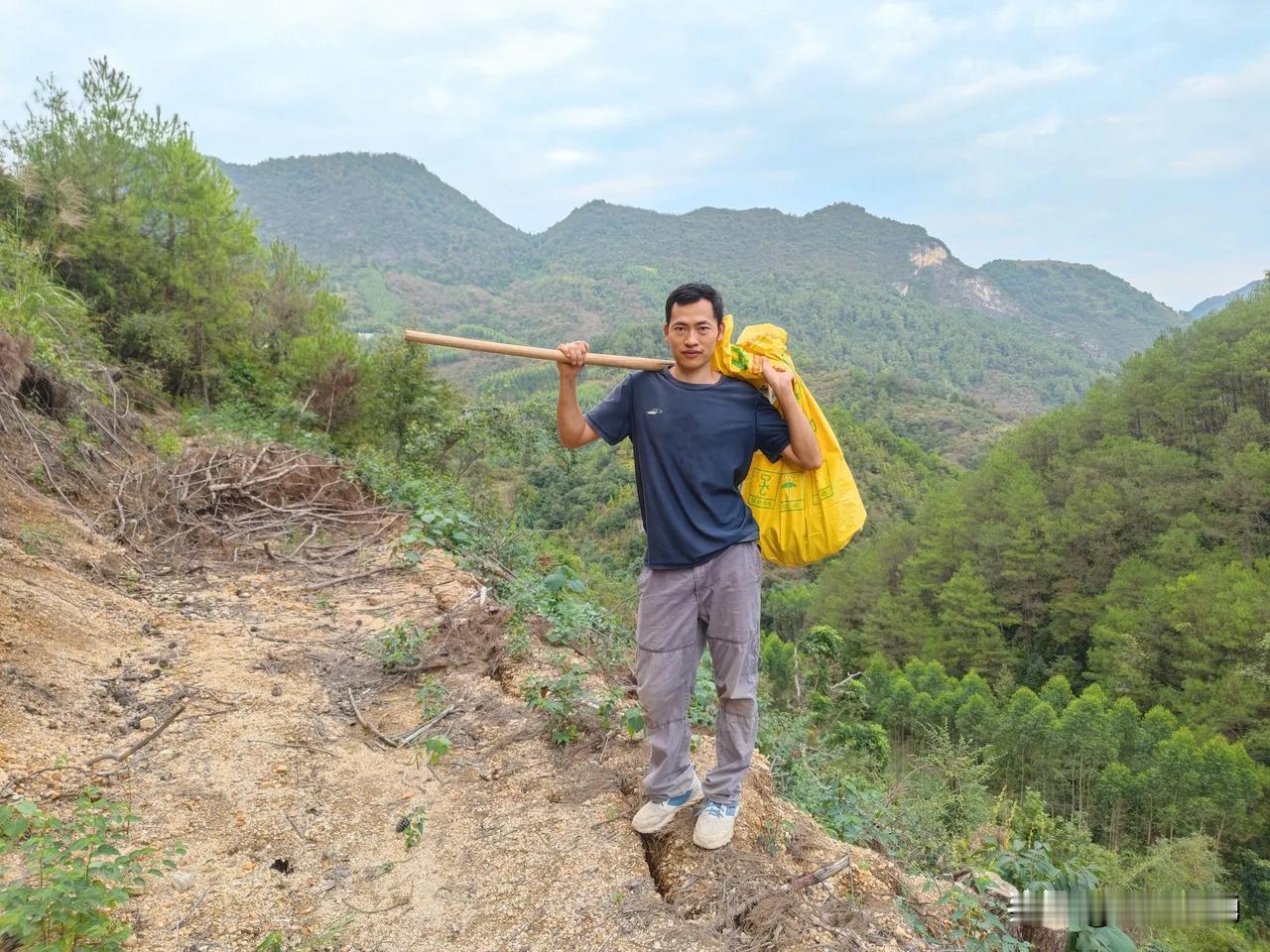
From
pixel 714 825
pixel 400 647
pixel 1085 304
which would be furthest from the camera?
pixel 1085 304

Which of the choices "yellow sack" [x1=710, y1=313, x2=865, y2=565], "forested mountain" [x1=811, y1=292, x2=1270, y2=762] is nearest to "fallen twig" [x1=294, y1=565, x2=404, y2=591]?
"yellow sack" [x1=710, y1=313, x2=865, y2=565]

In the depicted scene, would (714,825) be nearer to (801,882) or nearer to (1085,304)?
(801,882)

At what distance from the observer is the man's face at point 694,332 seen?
189 centimetres

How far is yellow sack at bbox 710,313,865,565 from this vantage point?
1974 mm

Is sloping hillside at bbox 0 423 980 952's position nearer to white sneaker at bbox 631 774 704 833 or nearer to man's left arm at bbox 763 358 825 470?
white sneaker at bbox 631 774 704 833

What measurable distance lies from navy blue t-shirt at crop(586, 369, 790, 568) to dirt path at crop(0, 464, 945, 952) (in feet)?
2.98

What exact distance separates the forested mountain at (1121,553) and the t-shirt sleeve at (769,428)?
91.5 feet

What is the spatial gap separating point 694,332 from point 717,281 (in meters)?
146

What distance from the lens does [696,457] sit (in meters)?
1.88

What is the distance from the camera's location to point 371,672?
10.7ft

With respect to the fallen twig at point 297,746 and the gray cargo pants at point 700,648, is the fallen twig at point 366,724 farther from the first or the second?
the gray cargo pants at point 700,648

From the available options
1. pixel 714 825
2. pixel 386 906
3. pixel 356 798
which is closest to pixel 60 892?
pixel 386 906

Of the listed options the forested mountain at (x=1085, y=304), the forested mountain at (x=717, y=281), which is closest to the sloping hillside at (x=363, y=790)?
the forested mountain at (x=717, y=281)

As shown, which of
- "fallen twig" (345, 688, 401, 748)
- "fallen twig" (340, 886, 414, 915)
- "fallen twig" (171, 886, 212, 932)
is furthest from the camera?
"fallen twig" (345, 688, 401, 748)
